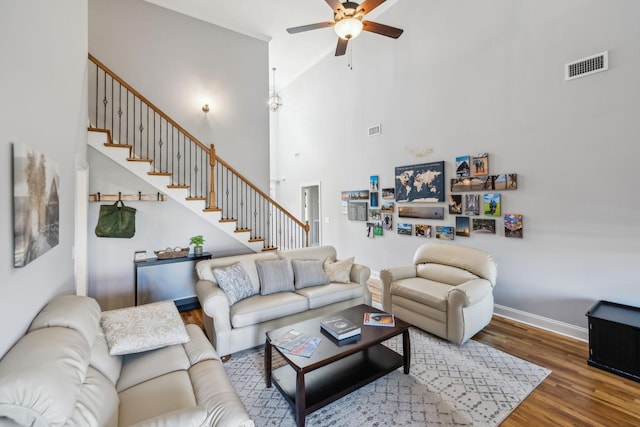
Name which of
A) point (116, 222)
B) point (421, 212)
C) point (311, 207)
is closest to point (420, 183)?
point (421, 212)

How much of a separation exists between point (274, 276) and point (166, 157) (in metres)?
3.18

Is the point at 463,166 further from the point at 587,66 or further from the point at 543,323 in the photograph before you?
the point at 543,323

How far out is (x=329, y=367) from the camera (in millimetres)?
2383

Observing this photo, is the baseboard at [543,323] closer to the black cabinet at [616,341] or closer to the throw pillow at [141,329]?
the black cabinet at [616,341]

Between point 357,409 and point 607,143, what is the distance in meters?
3.50

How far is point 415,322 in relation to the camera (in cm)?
336

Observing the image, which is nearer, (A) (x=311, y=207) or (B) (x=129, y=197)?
(B) (x=129, y=197)

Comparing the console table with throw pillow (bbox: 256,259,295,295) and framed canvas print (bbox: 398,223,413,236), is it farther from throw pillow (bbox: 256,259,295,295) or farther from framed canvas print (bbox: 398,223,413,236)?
framed canvas print (bbox: 398,223,413,236)

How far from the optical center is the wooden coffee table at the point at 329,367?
1961 mm

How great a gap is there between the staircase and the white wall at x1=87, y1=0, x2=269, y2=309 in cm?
19

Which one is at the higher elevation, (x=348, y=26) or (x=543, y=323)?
(x=348, y=26)

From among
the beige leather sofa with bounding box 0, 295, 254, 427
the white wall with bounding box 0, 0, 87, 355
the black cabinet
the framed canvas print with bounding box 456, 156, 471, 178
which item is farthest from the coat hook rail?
the black cabinet

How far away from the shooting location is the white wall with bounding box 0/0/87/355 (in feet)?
4.28

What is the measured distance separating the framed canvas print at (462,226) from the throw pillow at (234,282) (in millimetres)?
3021
